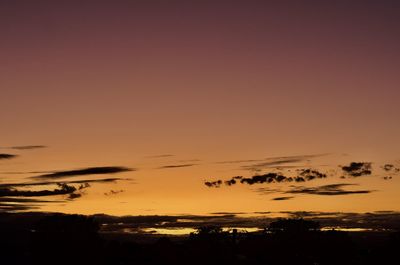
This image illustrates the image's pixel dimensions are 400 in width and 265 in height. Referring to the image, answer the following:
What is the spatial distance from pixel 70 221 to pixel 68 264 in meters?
10.2

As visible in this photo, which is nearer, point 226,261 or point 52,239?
point 52,239

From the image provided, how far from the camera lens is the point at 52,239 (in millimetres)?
100438

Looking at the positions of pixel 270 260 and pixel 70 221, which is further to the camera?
pixel 270 260

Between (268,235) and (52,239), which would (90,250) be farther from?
(268,235)

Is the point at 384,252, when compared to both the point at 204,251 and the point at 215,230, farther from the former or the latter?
the point at 215,230

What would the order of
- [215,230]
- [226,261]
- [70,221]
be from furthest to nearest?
1. [215,230]
2. [226,261]
3. [70,221]

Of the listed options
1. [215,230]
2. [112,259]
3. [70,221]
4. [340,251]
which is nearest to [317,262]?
[340,251]

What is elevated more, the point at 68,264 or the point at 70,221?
the point at 70,221

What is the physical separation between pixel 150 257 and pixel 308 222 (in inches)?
1404

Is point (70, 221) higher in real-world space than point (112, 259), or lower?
higher

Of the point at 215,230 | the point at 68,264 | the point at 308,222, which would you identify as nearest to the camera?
the point at 68,264

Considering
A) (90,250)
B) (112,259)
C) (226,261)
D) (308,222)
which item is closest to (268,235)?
(308,222)

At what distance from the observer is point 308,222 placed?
13000 cm

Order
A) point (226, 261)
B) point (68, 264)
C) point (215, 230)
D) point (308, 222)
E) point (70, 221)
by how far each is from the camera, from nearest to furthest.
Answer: point (68, 264)
point (70, 221)
point (226, 261)
point (308, 222)
point (215, 230)
